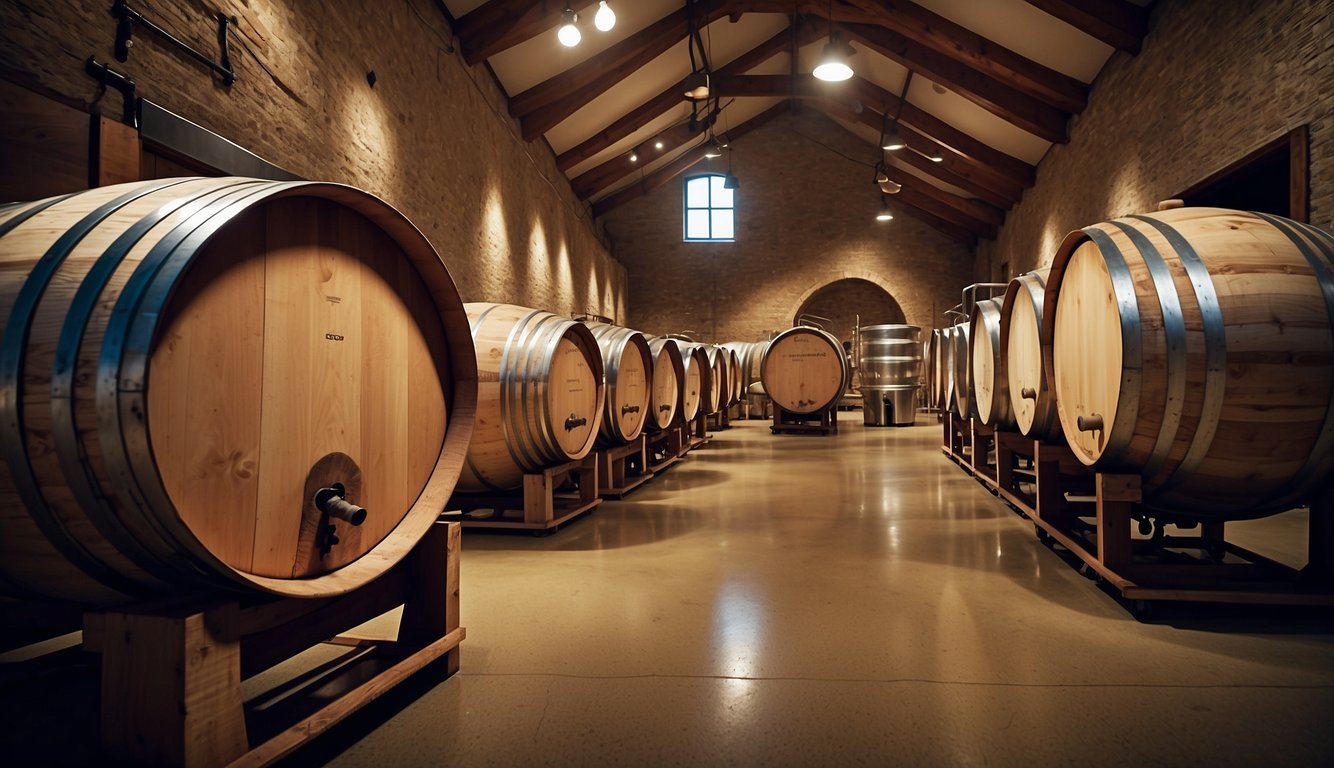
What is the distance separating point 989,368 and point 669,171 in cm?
1304

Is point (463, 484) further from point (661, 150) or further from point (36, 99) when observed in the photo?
point (661, 150)

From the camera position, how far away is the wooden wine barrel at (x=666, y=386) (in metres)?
5.64

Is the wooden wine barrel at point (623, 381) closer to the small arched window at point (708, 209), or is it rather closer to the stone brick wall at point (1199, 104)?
the stone brick wall at point (1199, 104)

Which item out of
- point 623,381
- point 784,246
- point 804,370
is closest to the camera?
point 623,381

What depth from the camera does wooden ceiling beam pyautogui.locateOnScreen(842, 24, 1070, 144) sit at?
9.54 m

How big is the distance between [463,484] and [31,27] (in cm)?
273

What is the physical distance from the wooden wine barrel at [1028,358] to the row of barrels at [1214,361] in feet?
2.08

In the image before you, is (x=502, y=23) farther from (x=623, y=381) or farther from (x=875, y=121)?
(x=875, y=121)

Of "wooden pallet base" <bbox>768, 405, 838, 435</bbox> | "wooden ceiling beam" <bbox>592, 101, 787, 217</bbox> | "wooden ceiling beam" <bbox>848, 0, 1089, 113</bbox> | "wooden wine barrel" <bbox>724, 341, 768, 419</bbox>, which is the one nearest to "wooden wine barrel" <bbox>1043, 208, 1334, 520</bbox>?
"wooden pallet base" <bbox>768, 405, 838, 435</bbox>

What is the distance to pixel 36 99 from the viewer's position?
9.25 feet

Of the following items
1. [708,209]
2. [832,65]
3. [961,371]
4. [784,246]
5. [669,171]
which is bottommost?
[961,371]

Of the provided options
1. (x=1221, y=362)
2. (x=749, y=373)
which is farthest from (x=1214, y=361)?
(x=749, y=373)

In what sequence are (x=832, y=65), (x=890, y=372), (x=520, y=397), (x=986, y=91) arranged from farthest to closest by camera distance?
(x=890, y=372) → (x=986, y=91) → (x=832, y=65) → (x=520, y=397)

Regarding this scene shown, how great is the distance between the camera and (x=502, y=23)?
779 centimetres
